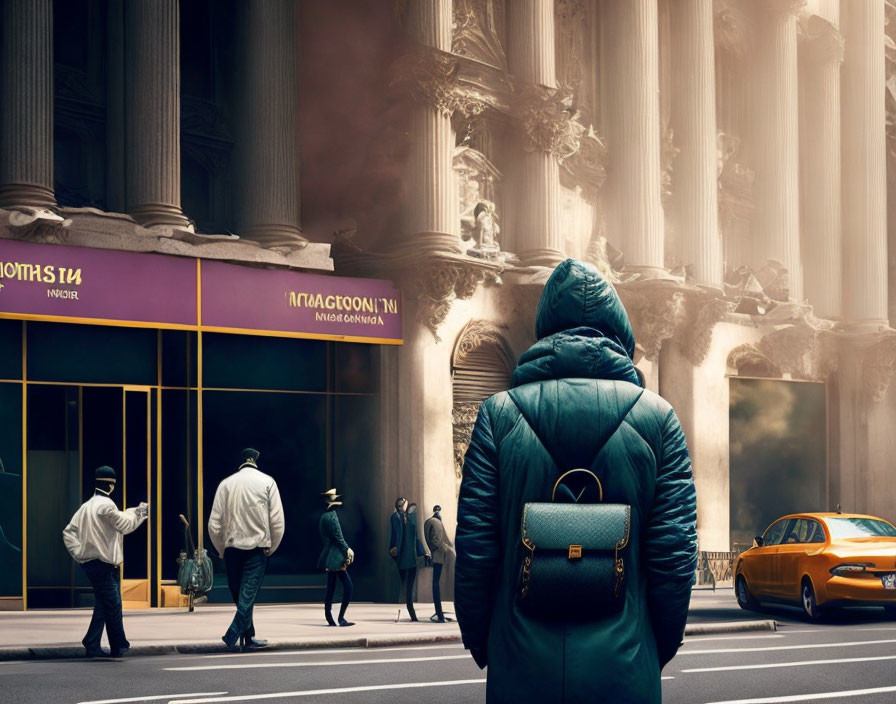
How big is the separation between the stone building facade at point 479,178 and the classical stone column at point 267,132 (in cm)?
5

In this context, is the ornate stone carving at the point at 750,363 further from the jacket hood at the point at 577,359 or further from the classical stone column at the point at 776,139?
the jacket hood at the point at 577,359

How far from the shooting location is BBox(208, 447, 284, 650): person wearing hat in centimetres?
1488

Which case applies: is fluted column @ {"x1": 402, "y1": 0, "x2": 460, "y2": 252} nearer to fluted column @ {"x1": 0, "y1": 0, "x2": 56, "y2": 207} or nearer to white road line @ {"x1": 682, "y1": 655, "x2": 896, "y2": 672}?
fluted column @ {"x1": 0, "y1": 0, "x2": 56, "y2": 207}

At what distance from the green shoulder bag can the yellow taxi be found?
15290 mm

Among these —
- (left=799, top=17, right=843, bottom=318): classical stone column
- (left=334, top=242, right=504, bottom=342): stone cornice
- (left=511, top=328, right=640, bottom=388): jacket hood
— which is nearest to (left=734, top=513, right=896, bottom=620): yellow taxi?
(left=334, top=242, right=504, bottom=342): stone cornice

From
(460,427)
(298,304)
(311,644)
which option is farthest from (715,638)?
(460,427)

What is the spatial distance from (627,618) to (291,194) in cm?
2220

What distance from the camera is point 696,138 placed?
35281 mm

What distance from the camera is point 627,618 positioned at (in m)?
4.98

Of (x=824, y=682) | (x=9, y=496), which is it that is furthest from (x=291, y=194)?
(x=824, y=682)

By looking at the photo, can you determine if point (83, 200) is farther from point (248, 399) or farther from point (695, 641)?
point (695, 641)

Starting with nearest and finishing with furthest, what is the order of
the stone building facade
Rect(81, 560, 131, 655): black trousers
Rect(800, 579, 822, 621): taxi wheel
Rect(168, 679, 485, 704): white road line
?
Rect(168, 679, 485, 704): white road line
Rect(81, 560, 131, 655): black trousers
Rect(800, 579, 822, 621): taxi wheel
the stone building facade

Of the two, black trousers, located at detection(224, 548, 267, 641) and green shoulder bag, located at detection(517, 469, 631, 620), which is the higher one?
green shoulder bag, located at detection(517, 469, 631, 620)

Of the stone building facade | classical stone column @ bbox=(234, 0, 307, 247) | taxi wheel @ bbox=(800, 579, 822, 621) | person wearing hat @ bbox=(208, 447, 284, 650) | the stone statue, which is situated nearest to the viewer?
person wearing hat @ bbox=(208, 447, 284, 650)
